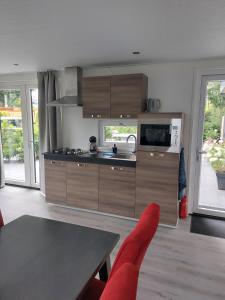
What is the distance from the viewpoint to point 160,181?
3.17 meters

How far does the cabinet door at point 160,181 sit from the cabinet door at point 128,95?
2.22 feet

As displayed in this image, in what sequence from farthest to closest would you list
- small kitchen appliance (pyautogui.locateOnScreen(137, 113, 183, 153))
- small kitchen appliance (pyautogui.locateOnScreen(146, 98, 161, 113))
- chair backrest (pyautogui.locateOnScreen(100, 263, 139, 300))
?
small kitchen appliance (pyautogui.locateOnScreen(146, 98, 161, 113))
small kitchen appliance (pyautogui.locateOnScreen(137, 113, 183, 153))
chair backrest (pyautogui.locateOnScreen(100, 263, 139, 300))

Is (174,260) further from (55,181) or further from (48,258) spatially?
(55,181)

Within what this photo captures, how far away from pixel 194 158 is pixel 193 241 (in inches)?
49.7

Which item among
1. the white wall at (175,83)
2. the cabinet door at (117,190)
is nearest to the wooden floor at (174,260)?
the cabinet door at (117,190)

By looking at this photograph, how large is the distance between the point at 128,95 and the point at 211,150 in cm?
156

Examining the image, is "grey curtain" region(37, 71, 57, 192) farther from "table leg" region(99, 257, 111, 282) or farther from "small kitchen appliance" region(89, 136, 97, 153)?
"table leg" region(99, 257, 111, 282)

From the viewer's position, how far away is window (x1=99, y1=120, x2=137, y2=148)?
3.85 m

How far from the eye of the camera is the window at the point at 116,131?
385cm

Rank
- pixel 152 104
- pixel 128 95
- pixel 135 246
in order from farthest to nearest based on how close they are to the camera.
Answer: pixel 152 104, pixel 128 95, pixel 135 246

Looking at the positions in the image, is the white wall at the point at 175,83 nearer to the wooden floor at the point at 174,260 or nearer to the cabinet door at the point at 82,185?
the wooden floor at the point at 174,260

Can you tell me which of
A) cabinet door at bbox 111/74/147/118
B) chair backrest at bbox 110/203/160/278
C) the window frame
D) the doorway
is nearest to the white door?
cabinet door at bbox 111/74/147/118

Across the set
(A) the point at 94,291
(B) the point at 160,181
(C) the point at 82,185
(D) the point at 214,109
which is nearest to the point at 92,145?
(C) the point at 82,185

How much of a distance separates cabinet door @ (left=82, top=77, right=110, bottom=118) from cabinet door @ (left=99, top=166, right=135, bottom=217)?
0.91 metres
